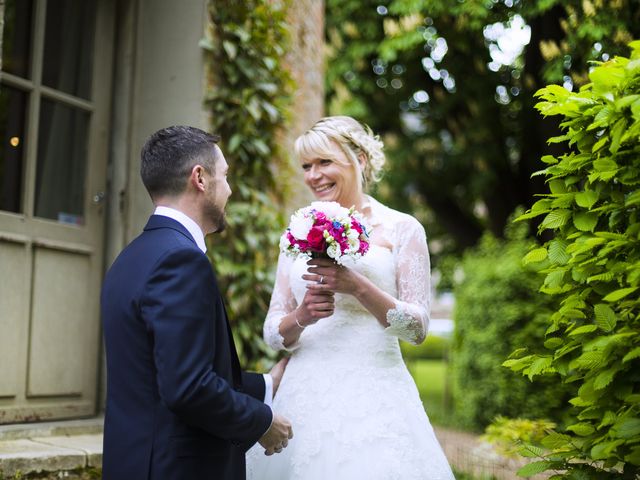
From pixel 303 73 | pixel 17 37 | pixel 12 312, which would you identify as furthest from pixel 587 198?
pixel 303 73

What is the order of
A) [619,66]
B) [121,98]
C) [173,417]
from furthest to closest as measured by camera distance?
A: [121,98] → [619,66] → [173,417]

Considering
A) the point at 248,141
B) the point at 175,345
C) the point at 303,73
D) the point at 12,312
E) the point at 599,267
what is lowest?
the point at 12,312

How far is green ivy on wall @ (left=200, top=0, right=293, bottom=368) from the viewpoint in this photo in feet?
17.1

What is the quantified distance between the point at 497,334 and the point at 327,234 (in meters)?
6.15

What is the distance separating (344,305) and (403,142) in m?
9.25

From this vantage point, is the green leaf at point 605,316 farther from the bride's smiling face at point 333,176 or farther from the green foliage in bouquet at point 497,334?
the green foliage in bouquet at point 497,334

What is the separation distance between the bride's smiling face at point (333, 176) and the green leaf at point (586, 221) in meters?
1.22

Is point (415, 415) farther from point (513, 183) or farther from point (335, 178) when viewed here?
point (513, 183)

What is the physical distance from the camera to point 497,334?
869cm

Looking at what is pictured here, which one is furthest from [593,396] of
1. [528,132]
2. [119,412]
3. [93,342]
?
[528,132]

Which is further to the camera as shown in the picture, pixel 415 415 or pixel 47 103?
pixel 47 103

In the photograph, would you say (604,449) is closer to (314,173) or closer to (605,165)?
(605,165)

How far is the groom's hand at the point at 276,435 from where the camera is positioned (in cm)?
270

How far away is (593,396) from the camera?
2641 mm
